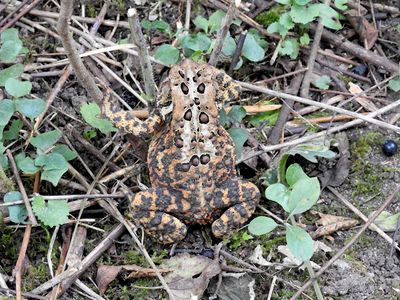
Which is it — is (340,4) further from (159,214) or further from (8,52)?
(8,52)

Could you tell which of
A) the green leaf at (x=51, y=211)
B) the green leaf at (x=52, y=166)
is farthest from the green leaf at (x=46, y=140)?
the green leaf at (x=51, y=211)

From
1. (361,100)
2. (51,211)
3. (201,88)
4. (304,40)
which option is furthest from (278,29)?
(51,211)

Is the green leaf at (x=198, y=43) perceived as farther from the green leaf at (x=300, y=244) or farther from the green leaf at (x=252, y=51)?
the green leaf at (x=300, y=244)

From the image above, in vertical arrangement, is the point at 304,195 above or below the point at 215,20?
below

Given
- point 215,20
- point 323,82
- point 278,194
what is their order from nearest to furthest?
1. point 278,194
2. point 215,20
3. point 323,82

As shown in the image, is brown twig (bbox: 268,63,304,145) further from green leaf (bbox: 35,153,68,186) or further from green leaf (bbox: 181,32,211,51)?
green leaf (bbox: 35,153,68,186)

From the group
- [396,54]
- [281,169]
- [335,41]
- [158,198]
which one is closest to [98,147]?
[158,198]

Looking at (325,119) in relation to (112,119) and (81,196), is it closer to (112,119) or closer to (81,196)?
(112,119)

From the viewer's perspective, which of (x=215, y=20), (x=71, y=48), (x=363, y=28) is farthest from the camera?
(x=363, y=28)
